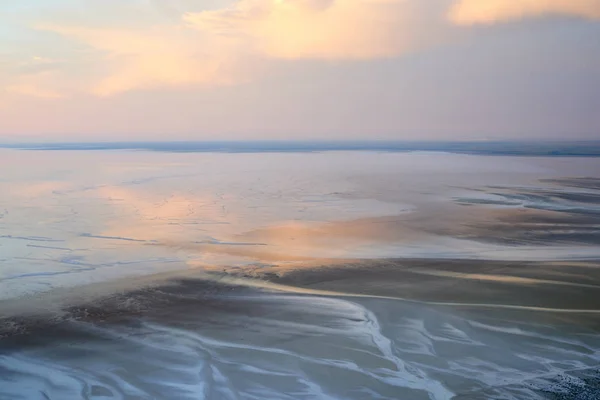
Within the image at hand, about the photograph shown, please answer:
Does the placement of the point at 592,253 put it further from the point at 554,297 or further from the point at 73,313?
the point at 73,313

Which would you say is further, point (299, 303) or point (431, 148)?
point (431, 148)

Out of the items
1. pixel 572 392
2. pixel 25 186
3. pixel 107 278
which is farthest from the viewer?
pixel 25 186

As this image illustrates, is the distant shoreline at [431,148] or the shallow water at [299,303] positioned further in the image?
the distant shoreline at [431,148]

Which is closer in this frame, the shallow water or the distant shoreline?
the shallow water

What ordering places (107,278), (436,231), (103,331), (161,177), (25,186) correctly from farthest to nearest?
(161,177) < (25,186) < (436,231) < (107,278) < (103,331)

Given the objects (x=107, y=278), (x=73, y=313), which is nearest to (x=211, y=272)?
(x=107, y=278)

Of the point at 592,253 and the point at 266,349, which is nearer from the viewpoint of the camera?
the point at 266,349
